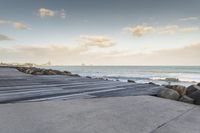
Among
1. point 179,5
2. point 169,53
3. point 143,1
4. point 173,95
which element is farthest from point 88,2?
point 169,53

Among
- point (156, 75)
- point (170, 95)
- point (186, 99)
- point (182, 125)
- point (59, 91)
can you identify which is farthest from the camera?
point (156, 75)

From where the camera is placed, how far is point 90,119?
345 centimetres

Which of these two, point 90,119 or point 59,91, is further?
point 59,91

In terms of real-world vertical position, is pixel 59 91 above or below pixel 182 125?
above

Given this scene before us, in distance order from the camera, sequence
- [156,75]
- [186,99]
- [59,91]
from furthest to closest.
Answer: [156,75] → [59,91] → [186,99]

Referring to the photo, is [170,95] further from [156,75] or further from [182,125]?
[156,75]

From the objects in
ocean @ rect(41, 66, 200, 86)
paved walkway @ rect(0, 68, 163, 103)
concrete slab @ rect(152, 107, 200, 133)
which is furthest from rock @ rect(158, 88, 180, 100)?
ocean @ rect(41, 66, 200, 86)

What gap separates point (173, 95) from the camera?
6180mm

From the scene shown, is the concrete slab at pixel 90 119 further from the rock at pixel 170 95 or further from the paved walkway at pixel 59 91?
the rock at pixel 170 95

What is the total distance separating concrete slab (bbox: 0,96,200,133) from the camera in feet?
9.61

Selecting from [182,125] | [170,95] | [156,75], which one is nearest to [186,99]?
[170,95]

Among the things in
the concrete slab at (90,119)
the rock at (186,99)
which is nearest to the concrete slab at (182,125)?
the concrete slab at (90,119)

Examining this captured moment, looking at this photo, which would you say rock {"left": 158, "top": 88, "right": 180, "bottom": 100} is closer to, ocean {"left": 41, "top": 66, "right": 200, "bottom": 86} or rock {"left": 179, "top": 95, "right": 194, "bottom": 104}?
rock {"left": 179, "top": 95, "right": 194, "bottom": 104}

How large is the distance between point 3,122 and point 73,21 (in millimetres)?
25063
